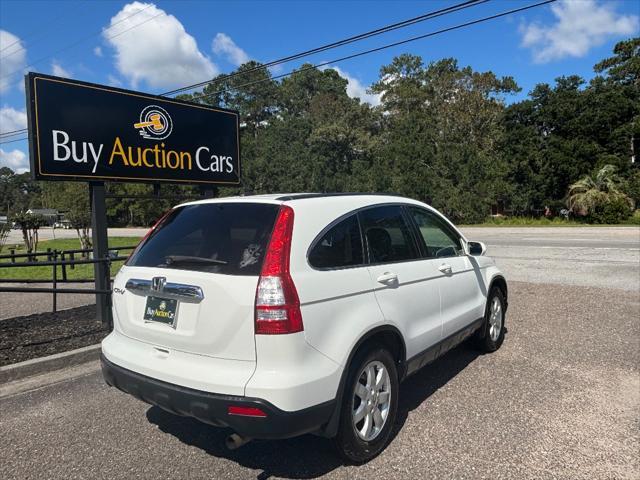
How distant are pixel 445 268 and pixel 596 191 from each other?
3198cm

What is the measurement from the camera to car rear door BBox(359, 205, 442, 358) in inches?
131

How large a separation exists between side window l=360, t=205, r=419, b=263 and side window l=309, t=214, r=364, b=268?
0.39ft

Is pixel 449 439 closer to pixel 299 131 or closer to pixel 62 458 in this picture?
pixel 62 458

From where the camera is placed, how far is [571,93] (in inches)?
1383

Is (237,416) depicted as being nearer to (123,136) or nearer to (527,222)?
(123,136)

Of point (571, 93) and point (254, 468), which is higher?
point (571, 93)

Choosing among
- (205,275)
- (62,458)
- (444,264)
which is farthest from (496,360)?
(62,458)

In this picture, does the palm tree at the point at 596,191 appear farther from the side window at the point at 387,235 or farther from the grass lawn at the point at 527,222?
the side window at the point at 387,235

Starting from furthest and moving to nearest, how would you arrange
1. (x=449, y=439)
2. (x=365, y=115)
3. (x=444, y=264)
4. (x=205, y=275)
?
(x=365, y=115) < (x=444, y=264) < (x=449, y=439) < (x=205, y=275)

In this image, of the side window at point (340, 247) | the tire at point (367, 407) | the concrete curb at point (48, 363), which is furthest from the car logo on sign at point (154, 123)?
the tire at point (367, 407)

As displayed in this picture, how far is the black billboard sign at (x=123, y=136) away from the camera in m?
6.02

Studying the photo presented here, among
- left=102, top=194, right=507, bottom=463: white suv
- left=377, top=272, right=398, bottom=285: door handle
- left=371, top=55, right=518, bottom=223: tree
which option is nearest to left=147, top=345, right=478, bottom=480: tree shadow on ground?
left=102, top=194, right=507, bottom=463: white suv

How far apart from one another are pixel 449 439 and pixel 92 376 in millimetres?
3512

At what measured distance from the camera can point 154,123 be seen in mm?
7168
